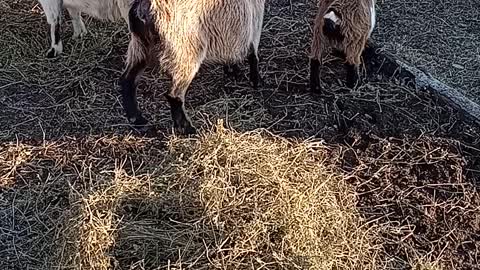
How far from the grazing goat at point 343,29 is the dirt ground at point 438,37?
2.54 feet

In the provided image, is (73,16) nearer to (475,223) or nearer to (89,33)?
(89,33)

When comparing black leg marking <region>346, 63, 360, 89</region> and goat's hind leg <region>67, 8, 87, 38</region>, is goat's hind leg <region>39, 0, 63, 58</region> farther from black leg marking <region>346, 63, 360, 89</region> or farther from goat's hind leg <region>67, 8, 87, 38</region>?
black leg marking <region>346, 63, 360, 89</region>

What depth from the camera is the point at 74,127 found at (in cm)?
489

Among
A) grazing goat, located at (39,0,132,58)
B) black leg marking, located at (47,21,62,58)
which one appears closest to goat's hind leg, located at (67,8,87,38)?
grazing goat, located at (39,0,132,58)

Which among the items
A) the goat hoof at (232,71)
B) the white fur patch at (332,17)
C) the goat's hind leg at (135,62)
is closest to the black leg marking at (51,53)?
the goat's hind leg at (135,62)

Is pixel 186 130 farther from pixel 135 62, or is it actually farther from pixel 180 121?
pixel 135 62

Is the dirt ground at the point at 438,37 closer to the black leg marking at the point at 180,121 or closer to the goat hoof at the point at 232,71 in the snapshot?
the goat hoof at the point at 232,71

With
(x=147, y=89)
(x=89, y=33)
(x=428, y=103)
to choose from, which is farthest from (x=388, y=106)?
(x=89, y=33)

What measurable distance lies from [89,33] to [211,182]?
2.83m

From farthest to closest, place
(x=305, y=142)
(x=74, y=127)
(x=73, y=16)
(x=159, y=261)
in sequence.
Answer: (x=73, y=16), (x=74, y=127), (x=305, y=142), (x=159, y=261)

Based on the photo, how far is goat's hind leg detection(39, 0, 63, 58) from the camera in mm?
5750

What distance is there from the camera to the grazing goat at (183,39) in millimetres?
4332

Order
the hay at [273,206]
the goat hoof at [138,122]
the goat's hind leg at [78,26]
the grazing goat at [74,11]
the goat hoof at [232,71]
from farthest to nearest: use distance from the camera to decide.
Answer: the goat's hind leg at [78,26] < the grazing goat at [74,11] < the goat hoof at [232,71] < the goat hoof at [138,122] < the hay at [273,206]

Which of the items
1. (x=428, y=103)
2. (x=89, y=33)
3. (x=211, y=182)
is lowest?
(x=89, y=33)
